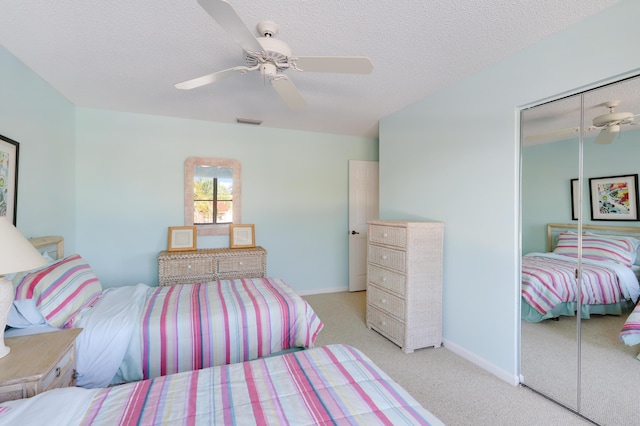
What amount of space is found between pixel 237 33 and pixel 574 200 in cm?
224

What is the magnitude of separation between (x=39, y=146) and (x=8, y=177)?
57cm

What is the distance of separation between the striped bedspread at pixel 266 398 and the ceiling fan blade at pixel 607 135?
6.15ft

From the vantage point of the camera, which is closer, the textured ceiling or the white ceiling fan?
A: the white ceiling fan

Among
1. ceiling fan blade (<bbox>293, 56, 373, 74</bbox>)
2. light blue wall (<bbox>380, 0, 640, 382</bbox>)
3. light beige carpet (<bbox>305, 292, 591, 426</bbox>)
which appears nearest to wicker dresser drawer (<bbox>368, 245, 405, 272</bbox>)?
light blue wall (<bbox>380, 0, 640, 382</bbox>)

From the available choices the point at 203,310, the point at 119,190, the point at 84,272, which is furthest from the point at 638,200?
the point at 119,190

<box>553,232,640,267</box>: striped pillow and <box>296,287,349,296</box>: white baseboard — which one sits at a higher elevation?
<box>553,232,640,267</box>: striped pillow

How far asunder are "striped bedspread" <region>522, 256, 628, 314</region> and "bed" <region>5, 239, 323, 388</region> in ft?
5.30

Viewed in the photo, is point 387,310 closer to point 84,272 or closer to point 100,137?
point 84,272

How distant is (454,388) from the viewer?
2188mm

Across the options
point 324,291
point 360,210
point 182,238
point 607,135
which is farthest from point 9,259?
point 360,210

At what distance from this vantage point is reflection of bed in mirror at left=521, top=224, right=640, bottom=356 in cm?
169

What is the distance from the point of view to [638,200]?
5.31 feet

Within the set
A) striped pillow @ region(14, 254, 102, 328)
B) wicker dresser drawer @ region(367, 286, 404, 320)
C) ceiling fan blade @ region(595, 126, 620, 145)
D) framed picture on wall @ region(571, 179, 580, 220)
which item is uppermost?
ceiling fan blade @ region(595, 126, 620, 145)

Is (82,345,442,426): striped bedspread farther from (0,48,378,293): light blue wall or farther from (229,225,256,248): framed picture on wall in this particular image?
(229,225,256,248): framed picture on wall
